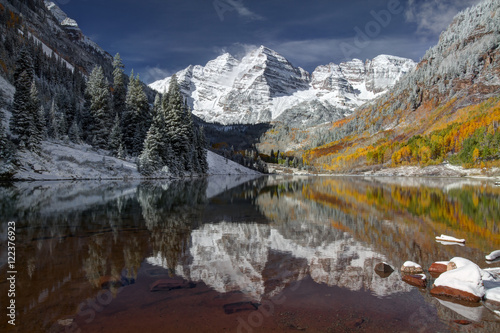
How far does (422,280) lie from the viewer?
969 centimetres

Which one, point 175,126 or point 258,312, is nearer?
point 258,312

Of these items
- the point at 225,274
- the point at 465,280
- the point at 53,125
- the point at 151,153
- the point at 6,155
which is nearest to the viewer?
the point at 465,280

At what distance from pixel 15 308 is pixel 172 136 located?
68226mm

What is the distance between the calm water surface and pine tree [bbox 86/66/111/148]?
162ft

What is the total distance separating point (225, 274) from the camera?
1038 centimetres

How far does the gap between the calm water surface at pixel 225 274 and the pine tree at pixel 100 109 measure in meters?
49.4

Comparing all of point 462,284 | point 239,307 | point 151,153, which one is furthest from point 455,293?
point 151,153

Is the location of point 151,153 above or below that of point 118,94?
below

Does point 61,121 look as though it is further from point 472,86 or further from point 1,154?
point 472,86

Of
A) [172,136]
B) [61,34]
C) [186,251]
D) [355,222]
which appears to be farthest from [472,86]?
[61,34]

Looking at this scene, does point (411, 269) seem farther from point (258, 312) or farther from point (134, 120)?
point (134, 120)

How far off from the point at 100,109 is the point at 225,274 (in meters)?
67.1

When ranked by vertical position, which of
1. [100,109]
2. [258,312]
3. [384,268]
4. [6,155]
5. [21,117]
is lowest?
[258,312]

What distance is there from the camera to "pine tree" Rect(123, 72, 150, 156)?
70.1m
